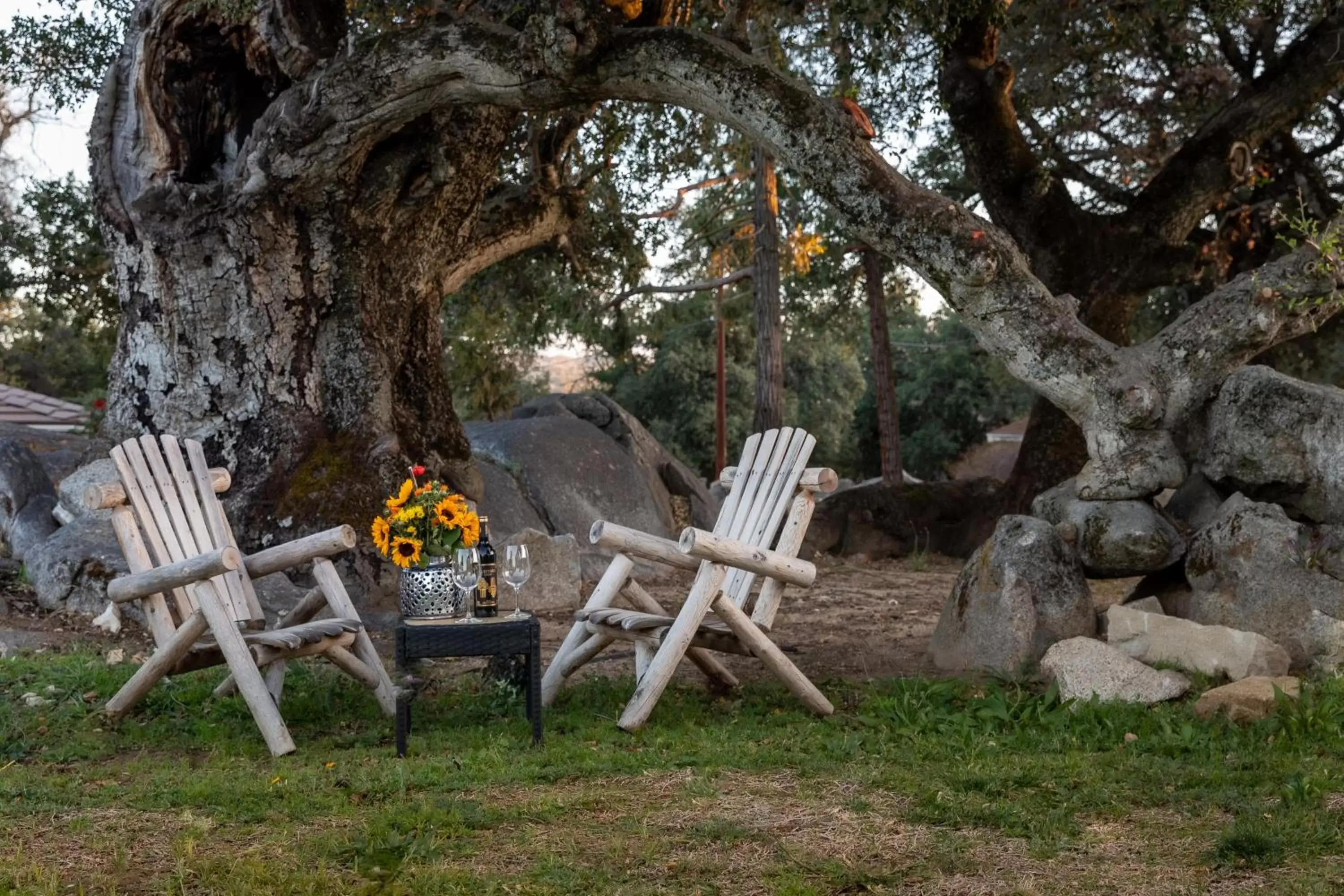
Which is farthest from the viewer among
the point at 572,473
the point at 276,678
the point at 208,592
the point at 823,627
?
the point at 572,473

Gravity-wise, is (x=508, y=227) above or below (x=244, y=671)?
above

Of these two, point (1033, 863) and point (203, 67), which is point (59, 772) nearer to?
point (1033, 863)

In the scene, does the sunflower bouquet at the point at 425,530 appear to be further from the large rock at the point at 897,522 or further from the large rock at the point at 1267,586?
the large rock at the point at 897,522

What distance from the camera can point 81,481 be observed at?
853cm

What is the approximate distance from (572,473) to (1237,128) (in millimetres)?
6082

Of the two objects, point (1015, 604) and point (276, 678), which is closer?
point (276, 678)

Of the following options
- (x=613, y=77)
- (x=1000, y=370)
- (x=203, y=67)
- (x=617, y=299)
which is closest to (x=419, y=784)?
(x=613, y=77)

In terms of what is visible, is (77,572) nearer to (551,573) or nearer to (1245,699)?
(551,573)

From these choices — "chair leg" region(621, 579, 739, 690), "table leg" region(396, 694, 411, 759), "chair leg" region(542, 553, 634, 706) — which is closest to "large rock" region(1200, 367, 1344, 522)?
"chair leg" region(621, 579, 739, 690)

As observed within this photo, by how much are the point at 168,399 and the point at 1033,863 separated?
672 centimetres

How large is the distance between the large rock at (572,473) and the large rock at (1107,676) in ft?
19.2

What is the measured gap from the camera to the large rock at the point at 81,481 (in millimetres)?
8484

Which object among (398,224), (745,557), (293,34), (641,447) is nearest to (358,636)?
(745,557)

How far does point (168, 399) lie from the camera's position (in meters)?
8.47
